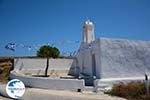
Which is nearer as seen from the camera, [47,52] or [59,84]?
[59,84]

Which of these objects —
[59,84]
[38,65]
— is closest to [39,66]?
[38,65]

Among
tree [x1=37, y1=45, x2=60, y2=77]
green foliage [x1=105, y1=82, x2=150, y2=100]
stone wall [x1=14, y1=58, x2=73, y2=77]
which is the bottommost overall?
green foliage [x1=105, y1=82, x2=150, y2=100]

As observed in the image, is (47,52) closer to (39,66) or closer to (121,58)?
(39,66)

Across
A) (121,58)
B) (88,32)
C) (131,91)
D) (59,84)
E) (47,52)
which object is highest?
(88,32)

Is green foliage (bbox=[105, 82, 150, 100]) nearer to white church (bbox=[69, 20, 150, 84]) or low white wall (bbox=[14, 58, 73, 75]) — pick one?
white church (bbox=[69, 20, 150, 84])

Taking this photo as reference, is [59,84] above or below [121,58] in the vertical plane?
below

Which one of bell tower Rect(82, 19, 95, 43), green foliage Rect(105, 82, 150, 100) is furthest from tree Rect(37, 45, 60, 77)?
green foliage Rect(105, 82, 150, 100)

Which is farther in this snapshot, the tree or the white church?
the tree

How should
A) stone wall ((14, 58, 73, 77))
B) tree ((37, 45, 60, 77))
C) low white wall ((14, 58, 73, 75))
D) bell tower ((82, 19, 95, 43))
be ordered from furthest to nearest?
tree ((37, 45, 60, 77)) < low white wall ((14, 58, 73, 75)) < stone wall ((14, 58, 73, 77)) < bell tower ((82, 19, 95, 43))

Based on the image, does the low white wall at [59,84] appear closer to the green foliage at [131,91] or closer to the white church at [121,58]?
the white church at [121,58]

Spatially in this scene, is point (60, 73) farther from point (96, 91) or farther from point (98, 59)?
point (96, 91)

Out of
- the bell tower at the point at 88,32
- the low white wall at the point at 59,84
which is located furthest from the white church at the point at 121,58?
the bell tower at the point at 88,32

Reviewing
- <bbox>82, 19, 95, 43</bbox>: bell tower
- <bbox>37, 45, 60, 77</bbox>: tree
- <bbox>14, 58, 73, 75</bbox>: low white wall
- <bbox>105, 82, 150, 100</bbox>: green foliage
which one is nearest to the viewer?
<bbox>105, 82, 150, 100</bbox>: green foliage

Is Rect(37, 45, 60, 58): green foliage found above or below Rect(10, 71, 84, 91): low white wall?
above
